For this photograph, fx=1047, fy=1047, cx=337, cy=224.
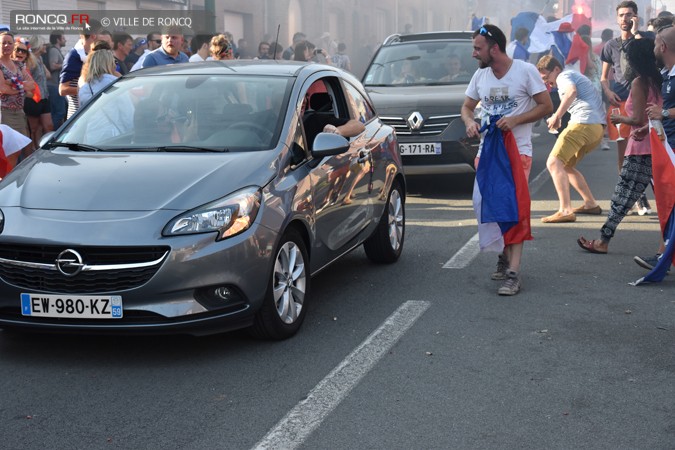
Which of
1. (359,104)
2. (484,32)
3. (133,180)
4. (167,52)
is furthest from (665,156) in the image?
(167,52)

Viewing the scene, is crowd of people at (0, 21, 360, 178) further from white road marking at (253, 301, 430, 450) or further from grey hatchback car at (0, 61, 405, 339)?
white road marking at (253, 301, 430, 450)

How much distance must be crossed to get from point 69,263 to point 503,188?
10.5 feet

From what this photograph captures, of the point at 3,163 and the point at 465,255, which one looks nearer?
the point at 3,163

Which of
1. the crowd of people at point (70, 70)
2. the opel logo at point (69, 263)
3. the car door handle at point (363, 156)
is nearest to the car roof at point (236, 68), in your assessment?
the car door handle at point (363, 156)

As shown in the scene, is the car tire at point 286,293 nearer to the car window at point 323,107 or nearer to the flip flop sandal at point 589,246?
the car window at point 323,107

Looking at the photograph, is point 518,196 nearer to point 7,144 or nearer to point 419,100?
point 7,144

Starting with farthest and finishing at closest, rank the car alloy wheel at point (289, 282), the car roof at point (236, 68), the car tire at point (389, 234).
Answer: the car tire at point (389, 234) → the car roof at point (236, 68) → the car alloy wheel at point (289, 282)

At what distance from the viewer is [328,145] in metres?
6.14

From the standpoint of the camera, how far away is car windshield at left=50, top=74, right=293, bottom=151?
20.1ft

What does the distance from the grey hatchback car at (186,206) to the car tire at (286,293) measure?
0.04 ft

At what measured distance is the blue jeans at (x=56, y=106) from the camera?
46.6 ft

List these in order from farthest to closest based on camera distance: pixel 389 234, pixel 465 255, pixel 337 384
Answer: pixel 465 255, pixel 389 234, pixel 337 384

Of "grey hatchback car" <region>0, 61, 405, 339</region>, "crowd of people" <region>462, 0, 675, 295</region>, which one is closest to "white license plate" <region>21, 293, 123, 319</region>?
"grey hatchback car" <region>0, 61, 405, 339</region>

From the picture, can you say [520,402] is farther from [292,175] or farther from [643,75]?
[643,75]
